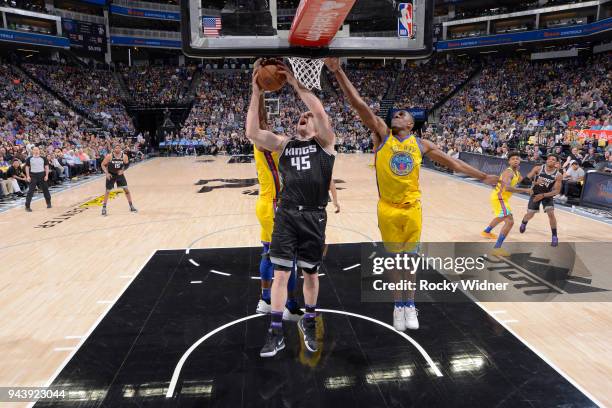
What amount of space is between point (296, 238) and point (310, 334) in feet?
3.19

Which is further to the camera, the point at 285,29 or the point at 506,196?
the point at 506,196

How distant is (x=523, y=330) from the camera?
4.46 m

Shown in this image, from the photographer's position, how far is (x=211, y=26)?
172 inches

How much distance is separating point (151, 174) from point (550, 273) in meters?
16.6

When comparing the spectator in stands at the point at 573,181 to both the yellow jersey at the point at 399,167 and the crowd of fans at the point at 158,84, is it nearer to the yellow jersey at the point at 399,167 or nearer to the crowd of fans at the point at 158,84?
the yellow jersey at the point at 399,167

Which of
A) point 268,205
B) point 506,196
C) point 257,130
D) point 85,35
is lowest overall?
point 506,196

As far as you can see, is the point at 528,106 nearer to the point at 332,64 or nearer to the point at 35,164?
the point at 35,164

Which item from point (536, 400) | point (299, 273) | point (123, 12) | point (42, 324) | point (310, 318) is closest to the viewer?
point (536, 400)

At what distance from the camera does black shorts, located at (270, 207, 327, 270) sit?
3693 mm

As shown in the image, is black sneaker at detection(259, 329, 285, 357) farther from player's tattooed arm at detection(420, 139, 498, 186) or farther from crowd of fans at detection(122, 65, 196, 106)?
crowd of fans at detection(122, 65, 196, 106)

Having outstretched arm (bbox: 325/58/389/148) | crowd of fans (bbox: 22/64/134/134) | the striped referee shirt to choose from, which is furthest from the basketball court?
crowd of fans (bbox: 22/64/134/134)

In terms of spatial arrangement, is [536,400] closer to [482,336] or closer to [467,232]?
[482,336]

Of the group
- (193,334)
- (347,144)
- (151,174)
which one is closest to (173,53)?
(347,144)

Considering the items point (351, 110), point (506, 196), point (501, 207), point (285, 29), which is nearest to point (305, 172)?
point (285, 29)
